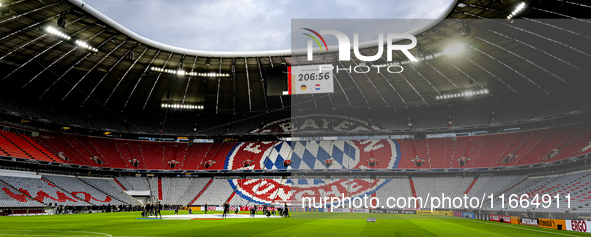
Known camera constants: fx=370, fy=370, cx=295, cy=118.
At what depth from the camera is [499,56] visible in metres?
37.0

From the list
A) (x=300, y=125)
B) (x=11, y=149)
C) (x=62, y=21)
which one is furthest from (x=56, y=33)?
(x=300, y=125)

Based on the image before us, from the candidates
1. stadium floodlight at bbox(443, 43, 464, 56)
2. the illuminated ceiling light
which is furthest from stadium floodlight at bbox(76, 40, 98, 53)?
stadium floodlight at bbox(443, 43, 464, 56)

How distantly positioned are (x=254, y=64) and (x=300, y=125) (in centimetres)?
2067

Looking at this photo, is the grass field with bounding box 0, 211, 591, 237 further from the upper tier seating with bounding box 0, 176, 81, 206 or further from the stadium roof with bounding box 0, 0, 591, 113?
the upper tier seating with bounding box 0, 176, 81, 206

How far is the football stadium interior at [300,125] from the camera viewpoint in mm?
31984

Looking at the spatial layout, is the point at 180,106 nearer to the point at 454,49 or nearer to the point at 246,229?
the point at 454,49

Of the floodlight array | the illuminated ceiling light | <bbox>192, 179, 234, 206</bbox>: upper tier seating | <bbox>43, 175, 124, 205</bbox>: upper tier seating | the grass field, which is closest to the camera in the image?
the grass field

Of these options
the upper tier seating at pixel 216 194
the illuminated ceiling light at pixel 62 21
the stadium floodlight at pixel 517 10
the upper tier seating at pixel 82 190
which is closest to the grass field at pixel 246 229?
the illuminated ceiling light at pixel 62 21

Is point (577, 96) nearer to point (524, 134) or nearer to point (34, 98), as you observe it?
point (524, 134)

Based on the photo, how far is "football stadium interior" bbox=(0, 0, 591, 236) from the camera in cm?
3198

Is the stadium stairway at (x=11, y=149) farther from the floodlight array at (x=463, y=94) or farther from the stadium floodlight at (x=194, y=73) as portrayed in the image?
the floodlight array at (x=463, y=94)

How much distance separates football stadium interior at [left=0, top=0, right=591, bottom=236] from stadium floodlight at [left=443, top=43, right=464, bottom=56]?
155mm

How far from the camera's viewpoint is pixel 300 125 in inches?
2402

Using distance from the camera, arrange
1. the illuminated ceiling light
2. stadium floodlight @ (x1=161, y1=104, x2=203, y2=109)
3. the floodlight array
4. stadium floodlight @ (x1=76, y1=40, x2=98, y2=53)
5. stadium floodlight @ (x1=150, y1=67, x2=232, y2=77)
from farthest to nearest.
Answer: stadium floodlight @ (x1=161, y1=104, x2=203, y2=109) → the floodlight array → stadium floodlight @ (x1=150, y1=67, x2=232, y2=77) → stadium floodlight @ (x1=76, y1=40, x2=98, y2=53) → the illuminated ceiling light
